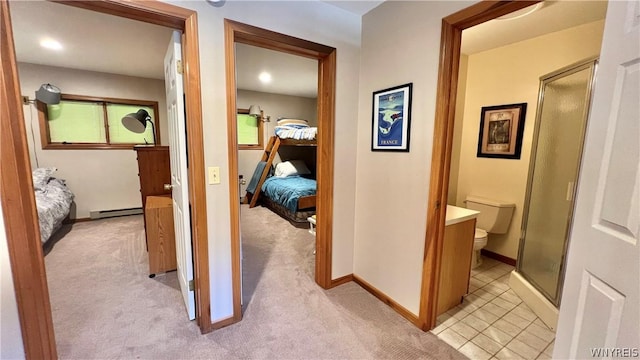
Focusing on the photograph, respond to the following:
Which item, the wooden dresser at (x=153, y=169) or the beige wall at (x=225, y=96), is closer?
the beige wall at (x=225, y=96)

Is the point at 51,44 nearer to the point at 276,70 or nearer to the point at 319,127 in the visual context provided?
the point at 276,70

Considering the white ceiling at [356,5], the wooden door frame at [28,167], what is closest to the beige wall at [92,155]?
the wooden door frame at [28,167]

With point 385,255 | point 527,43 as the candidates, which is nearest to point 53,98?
point 385,255

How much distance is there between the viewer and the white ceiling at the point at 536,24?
1818 mm

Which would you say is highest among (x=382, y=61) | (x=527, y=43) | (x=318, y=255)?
(x=527, y=43)

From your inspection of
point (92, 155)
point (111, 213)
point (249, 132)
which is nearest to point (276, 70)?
point (249, 132)

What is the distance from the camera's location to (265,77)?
13.2 ft

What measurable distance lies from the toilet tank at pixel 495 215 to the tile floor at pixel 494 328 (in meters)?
0.63

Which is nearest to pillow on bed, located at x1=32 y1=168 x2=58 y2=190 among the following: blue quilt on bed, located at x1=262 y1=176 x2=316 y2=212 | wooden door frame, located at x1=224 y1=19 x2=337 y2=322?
→ blue quilt on bed, located at x1=262 y1=176 x2=316 y2=212

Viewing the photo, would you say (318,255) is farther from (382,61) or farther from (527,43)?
(527,43)

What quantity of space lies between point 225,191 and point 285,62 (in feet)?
7.48

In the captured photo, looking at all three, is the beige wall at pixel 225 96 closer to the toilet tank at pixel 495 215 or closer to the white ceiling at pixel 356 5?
the white ceiling at pixel 356 5

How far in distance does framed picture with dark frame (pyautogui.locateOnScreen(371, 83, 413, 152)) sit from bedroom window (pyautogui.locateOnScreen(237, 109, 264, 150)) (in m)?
3.72

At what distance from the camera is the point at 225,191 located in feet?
5.45
